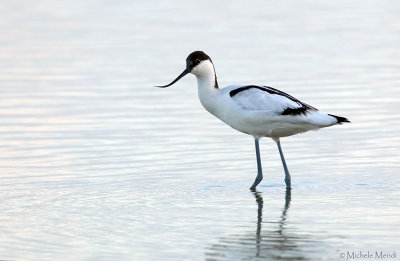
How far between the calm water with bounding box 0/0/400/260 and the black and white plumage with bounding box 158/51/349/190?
46cm

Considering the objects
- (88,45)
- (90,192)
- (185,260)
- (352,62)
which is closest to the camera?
(185,260)

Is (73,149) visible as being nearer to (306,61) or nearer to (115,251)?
(115,251)

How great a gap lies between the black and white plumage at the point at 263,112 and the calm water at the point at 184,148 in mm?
459

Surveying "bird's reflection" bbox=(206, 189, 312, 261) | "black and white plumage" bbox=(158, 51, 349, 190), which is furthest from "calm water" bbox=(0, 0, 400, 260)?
"black and white plumage" bbox=(158, 51, 349, 190)

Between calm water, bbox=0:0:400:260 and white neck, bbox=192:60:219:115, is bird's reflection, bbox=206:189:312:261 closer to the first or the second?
calm water, bbox=0:0:400:260

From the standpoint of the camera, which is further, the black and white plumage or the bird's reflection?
the black and white plumage

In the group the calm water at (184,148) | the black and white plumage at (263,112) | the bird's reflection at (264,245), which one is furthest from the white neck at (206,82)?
the bird's reflection at (264,245)

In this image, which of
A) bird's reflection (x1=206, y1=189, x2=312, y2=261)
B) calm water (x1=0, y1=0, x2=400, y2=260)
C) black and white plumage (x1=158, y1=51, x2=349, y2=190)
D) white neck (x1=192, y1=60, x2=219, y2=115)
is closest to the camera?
bird's reflection (x1=206, y1=189, x2=312, y2=261)

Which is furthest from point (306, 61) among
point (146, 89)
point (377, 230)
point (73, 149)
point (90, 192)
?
point (377, 230)

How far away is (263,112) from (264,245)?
2491mm

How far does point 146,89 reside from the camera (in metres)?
14.8

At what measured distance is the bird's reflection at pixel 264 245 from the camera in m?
7.32

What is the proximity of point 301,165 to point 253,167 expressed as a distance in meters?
0.46

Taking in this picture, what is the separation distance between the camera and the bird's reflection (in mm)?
7320
